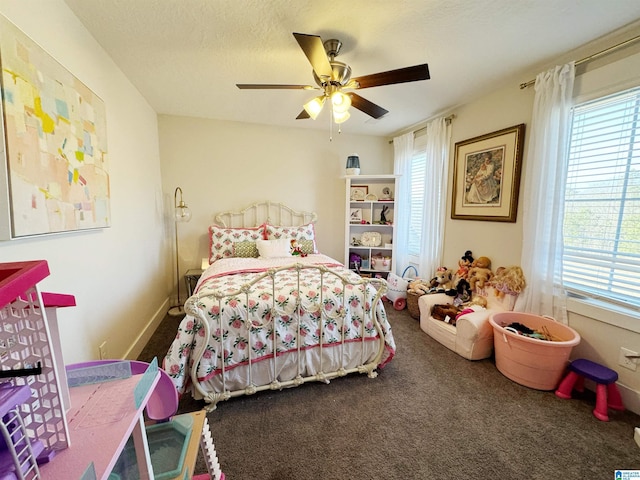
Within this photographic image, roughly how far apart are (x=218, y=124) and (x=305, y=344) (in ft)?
9.82

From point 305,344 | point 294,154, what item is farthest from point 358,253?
point 305,344

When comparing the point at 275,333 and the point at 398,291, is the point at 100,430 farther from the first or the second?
the point at 398,291

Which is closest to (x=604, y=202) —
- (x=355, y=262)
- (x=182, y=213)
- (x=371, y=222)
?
(x=371, y=222)

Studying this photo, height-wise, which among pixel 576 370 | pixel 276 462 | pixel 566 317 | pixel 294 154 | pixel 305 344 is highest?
pixel 294 154

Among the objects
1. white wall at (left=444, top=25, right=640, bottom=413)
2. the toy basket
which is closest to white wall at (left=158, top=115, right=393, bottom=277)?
the toy basket

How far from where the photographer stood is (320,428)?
1.57 meters

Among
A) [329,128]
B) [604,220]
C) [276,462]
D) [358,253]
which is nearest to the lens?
[276,462]

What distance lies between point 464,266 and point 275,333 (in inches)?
85.8

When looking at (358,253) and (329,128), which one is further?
(358,253)

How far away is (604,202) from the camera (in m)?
1.84

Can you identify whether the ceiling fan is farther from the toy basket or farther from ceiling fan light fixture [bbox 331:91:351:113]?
the toy basket

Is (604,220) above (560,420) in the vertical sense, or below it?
above

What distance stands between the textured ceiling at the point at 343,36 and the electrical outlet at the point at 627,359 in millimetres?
2110

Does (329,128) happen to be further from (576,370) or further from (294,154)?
(576,370)
